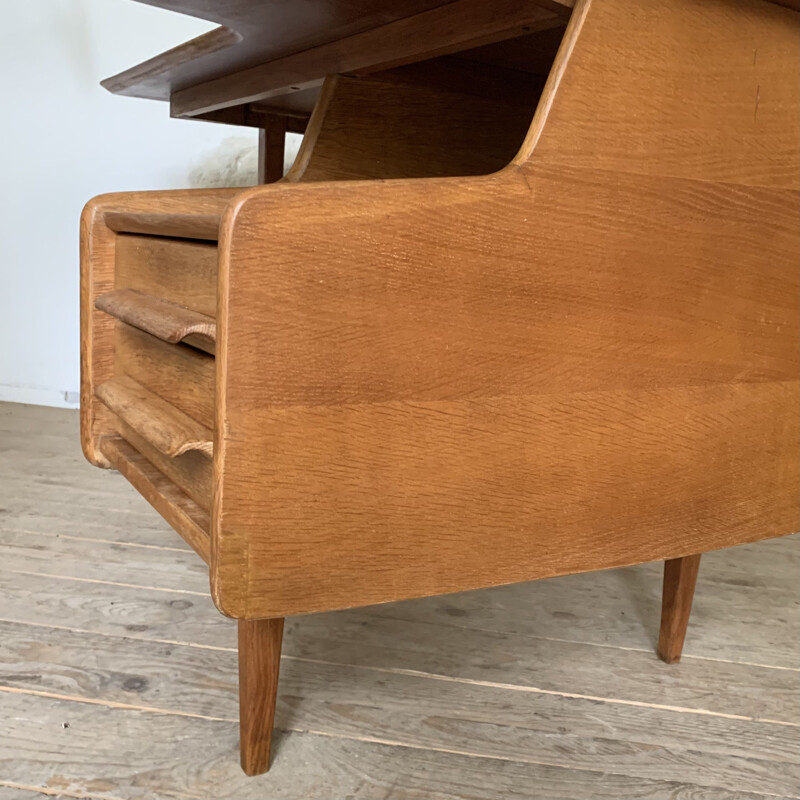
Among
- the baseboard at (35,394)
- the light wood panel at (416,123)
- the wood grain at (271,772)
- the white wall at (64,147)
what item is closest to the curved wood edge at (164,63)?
the light wood panel at (416,123)

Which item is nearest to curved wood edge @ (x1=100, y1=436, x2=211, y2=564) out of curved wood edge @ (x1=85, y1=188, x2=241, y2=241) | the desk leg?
curved wood edge @ (x1=85, y1=188, x2=241, y2=241)

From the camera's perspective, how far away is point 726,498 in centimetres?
83

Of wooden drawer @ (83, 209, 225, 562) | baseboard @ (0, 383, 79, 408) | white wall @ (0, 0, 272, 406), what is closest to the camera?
A: wooden drawer @ (83, 209, 225, 562)

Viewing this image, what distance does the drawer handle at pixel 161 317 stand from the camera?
69cm

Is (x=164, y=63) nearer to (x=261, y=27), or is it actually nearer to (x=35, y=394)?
(x=261, y=27)

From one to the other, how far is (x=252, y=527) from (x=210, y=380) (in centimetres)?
19

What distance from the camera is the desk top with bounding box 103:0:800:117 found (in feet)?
2.49

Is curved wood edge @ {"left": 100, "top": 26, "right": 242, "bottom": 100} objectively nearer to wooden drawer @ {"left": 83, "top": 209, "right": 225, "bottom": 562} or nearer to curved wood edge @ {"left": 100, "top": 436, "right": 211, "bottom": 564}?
wooden drawer @ {"left": 83, "top": 209, "right": 225, "bottom": 562}

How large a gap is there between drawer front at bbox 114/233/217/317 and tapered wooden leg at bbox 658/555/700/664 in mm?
651

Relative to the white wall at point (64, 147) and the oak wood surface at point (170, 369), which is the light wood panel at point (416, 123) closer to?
the oak wood surface at point (170, 369)

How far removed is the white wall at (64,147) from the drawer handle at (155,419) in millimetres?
1406

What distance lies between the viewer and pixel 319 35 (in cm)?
96

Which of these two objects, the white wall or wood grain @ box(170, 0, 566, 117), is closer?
wood grain @ box(170, 0, 566, 117)

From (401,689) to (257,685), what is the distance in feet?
0.86
